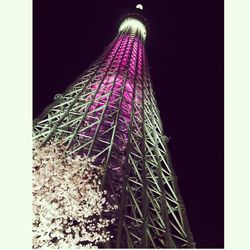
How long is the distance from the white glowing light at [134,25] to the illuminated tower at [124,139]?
17.8ft

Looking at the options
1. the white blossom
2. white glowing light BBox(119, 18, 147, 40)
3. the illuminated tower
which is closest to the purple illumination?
the illuminated tower

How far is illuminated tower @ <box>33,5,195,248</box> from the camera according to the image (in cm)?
1007

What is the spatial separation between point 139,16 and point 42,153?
2360 centimetres

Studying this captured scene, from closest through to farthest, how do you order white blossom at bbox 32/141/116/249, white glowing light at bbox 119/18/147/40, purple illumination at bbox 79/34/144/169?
white blossom at bbox 32/141/116/249, purple illumination at bbox 79/34/144/169, white glowing light at bbox 119/18/147/40

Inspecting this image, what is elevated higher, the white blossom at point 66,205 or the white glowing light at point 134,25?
the white glowing light at point 134,25

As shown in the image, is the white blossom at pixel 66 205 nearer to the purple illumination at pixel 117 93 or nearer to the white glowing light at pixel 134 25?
the purple illumination at pixel 117 93

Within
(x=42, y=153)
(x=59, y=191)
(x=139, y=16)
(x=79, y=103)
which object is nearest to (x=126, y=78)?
(x=79, y=103)

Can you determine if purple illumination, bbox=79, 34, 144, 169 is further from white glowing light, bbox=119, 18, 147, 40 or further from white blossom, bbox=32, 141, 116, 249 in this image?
white glowing light, bbox=119, 18, 147, 40

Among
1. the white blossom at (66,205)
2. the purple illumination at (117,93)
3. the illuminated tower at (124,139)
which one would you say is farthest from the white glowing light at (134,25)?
the white blossom at (66,205)

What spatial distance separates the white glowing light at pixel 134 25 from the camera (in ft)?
101

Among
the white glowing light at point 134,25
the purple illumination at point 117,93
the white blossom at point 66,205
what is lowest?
the white blossom at point 66,205

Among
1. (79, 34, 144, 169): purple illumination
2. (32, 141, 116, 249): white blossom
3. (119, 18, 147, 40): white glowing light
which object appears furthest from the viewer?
(119, 18, 147, 40): white glowing light

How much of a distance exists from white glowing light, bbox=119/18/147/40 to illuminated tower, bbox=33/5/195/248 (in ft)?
17.8

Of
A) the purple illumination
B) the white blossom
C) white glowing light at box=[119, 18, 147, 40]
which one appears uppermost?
white glowing light at box=[119, 18, 147, 40]
